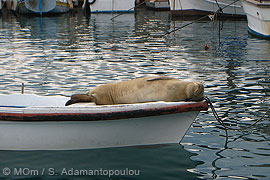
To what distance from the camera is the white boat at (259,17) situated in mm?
20531

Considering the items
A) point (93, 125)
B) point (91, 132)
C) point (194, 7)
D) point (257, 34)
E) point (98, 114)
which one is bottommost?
point (194, 7)

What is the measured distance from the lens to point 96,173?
6.88 m

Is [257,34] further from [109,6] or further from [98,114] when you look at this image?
[109,6]

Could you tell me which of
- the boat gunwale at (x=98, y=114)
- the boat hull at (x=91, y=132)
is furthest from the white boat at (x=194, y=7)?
the boat gunwale at (x=98, y=114)

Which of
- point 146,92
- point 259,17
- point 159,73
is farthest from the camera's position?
point 259,17

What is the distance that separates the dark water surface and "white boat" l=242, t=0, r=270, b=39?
17.6 inches

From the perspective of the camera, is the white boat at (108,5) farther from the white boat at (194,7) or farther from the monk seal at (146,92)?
the monk seal at (146,92)

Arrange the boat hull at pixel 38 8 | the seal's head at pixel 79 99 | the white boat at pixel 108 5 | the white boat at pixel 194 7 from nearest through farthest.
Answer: the seal's head at pixel 79 99 → the white boat at pixel 194 7 → the boat hull at pixel 38 8 → the white boat at pixel 108 5

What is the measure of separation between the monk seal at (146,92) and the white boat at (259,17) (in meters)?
14.1

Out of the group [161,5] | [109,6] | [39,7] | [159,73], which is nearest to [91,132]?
[159,73]

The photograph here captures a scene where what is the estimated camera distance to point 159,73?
14219 millimetres

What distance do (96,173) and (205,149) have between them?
182 centimetres

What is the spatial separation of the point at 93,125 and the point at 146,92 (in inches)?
35.5

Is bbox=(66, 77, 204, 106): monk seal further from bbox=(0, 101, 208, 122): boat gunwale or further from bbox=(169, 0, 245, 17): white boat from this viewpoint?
bbox=(169, 0, 245, 17): white boat
